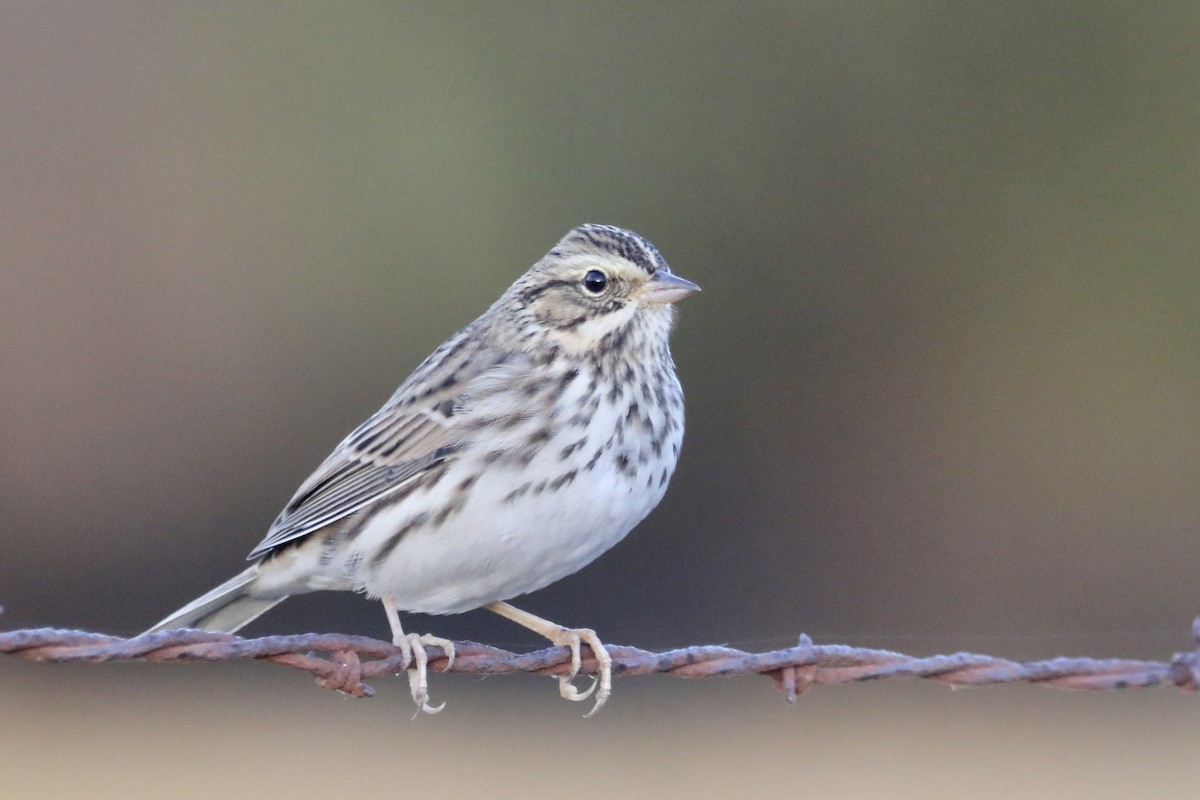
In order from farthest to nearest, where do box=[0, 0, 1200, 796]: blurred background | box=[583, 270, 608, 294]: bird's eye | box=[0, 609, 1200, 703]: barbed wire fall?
box=[0, 0, 1200, 796]: blurred background, box=[583, 270, 608, 294]: bird's eye, box=[0, 609, 1200, 703]: barbed wire

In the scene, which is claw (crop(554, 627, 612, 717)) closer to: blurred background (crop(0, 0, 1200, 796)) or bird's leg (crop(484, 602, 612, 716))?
bird's leg (crop(484, 602, 612, 716))

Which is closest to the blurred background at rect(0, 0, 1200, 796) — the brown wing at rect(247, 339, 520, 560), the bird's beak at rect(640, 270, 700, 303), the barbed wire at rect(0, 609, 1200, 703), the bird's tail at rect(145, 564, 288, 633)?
the bird's tail at rect(145, 564, 288, 633)

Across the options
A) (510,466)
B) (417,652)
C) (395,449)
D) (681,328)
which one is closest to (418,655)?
(417,652)

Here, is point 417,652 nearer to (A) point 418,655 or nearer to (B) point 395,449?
(A) point 418,655

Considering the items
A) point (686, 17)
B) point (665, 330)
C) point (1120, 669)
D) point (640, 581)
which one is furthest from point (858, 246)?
point (1120, 669)

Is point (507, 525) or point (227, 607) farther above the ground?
point (507, 525)

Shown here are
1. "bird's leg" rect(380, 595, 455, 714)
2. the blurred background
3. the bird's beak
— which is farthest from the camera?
the blurred background
